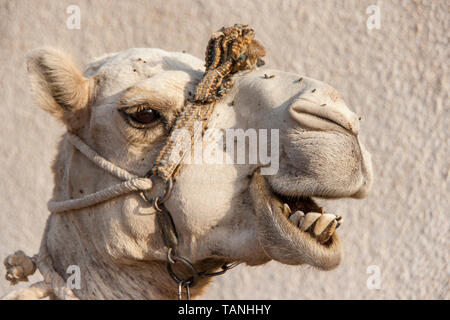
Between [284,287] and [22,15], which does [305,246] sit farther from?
[22,15]

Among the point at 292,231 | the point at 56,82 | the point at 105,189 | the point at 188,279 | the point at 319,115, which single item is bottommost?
the point at 188,279

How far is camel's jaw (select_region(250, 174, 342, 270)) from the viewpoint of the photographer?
1.53 meters

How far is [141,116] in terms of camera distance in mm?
1740

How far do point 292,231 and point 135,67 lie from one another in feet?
2.21

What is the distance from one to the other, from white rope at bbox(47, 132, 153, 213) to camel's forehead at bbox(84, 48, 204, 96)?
168mm

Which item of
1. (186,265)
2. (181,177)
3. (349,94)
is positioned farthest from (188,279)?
(349,94)

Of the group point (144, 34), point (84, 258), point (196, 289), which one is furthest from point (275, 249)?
A: point (144, 34)

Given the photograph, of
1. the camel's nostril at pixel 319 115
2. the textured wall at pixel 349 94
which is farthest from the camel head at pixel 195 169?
the textured wall at pixel 349 94

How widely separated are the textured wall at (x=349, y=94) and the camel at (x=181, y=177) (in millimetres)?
1490

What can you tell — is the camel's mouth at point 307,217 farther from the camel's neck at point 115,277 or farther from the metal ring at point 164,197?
the camel's neck at point 115,277

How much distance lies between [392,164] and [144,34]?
1.47 metres

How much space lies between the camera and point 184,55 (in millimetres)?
1979

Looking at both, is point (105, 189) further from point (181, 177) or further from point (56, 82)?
point (56, 82)
